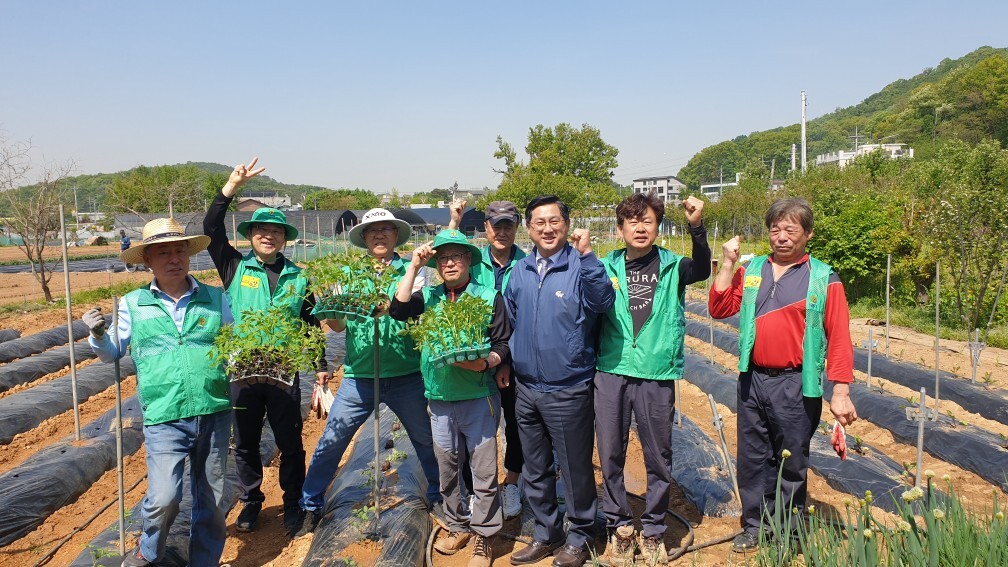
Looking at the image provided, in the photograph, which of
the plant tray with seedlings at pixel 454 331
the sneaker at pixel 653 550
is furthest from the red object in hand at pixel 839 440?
the plant tray with seedlings at pixel 454 331

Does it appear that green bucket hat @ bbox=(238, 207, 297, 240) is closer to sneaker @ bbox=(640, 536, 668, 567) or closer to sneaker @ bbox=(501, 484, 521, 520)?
sneaker @ bbox=(501, 484, 521, 520)

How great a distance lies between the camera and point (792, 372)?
127 inches

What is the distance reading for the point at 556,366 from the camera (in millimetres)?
3150

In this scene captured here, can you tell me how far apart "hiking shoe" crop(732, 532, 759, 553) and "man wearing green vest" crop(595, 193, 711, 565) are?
423 millimetres

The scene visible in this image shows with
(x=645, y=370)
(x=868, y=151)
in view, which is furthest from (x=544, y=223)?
(x=868, y=151)

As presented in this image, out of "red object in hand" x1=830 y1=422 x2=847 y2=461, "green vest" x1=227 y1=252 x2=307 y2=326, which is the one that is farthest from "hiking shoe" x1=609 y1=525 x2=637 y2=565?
"green vest" x1=227 y1=252 x2=307 y2=326

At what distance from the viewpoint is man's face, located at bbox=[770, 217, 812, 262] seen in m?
3.24

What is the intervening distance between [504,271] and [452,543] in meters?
1.73

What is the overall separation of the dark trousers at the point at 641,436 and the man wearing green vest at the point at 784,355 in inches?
19.7

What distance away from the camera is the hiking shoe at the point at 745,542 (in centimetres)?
332

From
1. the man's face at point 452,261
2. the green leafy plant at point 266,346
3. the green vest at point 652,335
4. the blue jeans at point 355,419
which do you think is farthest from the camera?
the blue jeans at point 355,419

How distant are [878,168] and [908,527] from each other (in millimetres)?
35283

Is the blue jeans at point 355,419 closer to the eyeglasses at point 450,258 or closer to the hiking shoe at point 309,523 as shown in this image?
the hiking shoe at point 309,523

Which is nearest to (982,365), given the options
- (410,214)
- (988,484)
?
(988,484)
